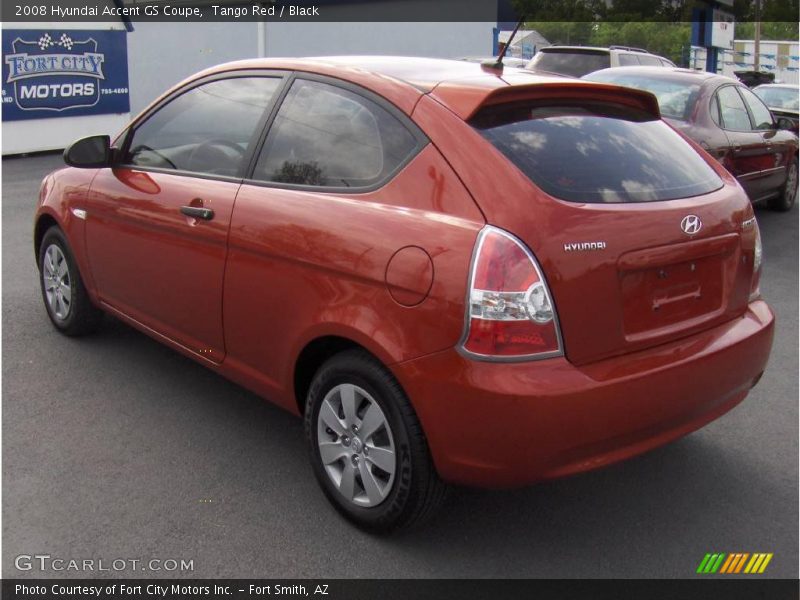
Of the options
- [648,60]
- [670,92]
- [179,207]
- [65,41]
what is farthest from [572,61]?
[179,207]

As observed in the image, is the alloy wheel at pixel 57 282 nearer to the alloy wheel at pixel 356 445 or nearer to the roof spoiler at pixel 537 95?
the alloy wheel at pixel 356 445

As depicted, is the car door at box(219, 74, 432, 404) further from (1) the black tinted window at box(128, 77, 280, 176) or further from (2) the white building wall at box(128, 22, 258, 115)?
(2) the white building wall at box(128, 22, 258, 115)

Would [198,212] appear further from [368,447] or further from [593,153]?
[593,153]

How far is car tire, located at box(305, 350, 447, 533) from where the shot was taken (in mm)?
2992

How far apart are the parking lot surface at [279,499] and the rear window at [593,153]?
1304mm

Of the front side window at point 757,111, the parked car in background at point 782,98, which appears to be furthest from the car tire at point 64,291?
the parked car in background at point 782,98

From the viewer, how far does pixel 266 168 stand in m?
3.62

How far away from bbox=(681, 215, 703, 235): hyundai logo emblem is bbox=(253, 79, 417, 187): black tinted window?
1.01m

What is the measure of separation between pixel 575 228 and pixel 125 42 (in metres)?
14.7

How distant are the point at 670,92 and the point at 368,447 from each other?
6.69 metres

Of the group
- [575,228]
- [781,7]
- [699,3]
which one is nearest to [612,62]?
[575,228]

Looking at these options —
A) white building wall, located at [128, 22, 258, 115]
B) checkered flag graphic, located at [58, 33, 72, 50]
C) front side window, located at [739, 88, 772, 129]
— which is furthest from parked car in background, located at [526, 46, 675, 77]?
white building wall, located at [128, 22, 258, 115]

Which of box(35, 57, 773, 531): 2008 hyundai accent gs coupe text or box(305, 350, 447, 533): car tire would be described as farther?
box(305, 350, 447, 533): car tire

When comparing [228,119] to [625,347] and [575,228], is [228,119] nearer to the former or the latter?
[575,228]
